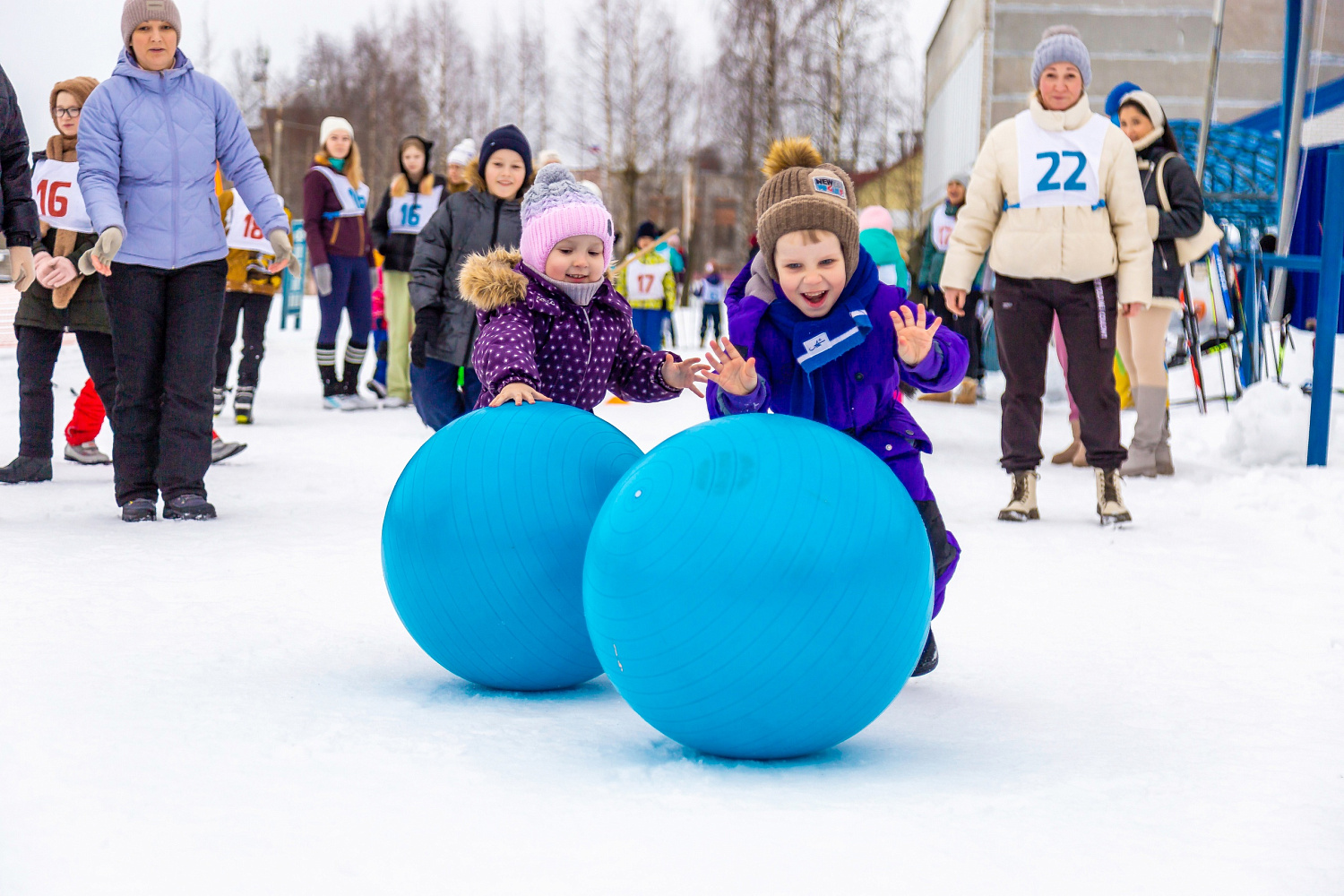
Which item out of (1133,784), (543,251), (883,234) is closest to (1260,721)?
(1133,784)

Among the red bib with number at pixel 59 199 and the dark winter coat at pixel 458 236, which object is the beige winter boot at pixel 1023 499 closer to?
the dark winter coat at pixel 458 236

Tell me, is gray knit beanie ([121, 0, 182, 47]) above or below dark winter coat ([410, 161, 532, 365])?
above

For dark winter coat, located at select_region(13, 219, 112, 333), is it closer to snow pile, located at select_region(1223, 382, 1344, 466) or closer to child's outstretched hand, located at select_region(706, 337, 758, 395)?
child's outstretched hand, located at select_region(706, 337, 758, 395)

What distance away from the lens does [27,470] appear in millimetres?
6676

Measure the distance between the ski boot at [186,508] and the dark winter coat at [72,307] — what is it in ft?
3.48

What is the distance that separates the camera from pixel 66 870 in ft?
6.68

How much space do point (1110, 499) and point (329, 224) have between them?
6.43 m

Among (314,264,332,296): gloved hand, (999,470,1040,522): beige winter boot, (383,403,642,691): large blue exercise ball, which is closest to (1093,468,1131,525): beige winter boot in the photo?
(999,470,1040,522): beige winter boot

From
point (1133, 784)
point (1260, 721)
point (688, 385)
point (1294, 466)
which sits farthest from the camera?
point (1294, 466)

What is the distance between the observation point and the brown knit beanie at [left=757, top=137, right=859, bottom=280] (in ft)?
10.4

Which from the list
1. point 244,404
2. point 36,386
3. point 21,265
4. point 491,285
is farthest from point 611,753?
point 244,404

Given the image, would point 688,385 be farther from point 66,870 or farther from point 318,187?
point 318,187

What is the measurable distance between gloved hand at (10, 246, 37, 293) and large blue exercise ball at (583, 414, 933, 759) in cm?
384

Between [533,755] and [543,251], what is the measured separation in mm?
Answer: 1619
